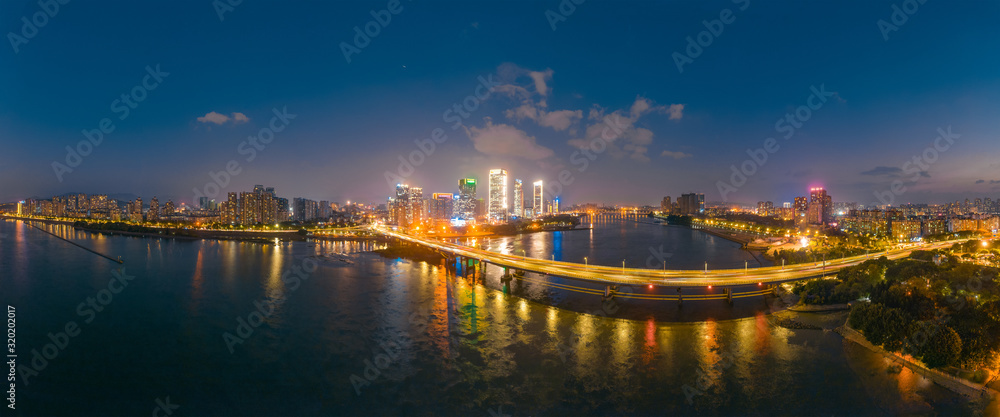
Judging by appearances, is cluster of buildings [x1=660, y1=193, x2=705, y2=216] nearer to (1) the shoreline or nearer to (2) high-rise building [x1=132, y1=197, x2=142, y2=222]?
(1) the shoreline

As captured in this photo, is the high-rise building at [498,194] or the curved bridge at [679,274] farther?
the high-rise building at [498,194]

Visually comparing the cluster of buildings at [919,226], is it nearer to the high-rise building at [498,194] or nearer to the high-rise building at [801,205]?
the high-rise building at [801,205]

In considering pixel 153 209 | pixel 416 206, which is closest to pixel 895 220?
pixel 416 206

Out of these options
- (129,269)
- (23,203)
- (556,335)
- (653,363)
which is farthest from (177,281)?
(23,203)

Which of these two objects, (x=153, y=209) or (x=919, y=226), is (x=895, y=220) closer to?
(x=919, y=226)

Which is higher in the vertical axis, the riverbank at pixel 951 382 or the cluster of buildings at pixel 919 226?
the cluster of buildings at pixel 919 226

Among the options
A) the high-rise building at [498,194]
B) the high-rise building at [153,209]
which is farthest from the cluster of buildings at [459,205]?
the high-rise building at [153,209]
